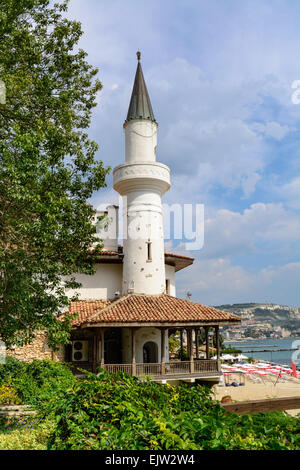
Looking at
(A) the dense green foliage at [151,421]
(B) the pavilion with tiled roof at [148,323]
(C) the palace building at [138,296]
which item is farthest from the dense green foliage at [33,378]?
(A) the dense green foliage at [151,421]

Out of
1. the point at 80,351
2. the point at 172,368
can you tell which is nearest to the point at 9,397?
the point at 80,351

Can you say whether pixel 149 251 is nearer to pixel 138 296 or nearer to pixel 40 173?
pixel 138 296

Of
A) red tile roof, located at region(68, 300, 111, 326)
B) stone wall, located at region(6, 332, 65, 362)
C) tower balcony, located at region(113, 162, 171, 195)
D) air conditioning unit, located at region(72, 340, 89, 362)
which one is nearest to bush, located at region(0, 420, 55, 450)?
red tile roof, located at region(68, 300, 111, 326)

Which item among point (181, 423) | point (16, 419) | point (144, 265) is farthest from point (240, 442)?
point (144, 265)

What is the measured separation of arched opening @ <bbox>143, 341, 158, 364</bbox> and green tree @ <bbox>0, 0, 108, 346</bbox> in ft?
28.8

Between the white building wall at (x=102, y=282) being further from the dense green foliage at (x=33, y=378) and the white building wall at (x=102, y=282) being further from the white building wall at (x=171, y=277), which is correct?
the dense green foliage at (x=33, y=378)

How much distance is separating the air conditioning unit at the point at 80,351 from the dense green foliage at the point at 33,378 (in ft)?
16.4

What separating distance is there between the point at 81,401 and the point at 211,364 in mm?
15046

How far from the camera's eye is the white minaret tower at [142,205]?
20.1 metres

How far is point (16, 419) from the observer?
10234 mm

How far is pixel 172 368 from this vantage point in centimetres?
1803

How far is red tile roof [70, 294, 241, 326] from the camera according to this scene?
1680cm

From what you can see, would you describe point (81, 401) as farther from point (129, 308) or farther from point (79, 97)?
point (129, 308)
